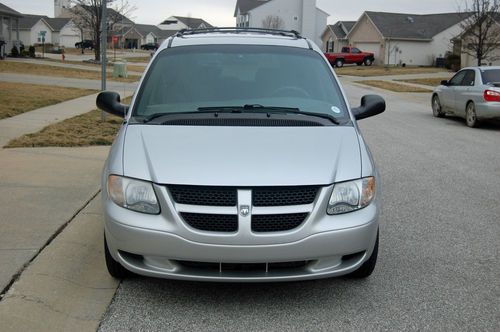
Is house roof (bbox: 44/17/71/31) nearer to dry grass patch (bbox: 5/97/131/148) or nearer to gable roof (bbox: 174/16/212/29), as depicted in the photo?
gable roof (bbox: 174/16/212/29)

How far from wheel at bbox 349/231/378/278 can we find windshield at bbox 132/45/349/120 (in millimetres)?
1121

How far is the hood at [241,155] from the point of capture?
3.58 meters

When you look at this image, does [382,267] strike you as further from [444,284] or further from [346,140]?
[346,140]

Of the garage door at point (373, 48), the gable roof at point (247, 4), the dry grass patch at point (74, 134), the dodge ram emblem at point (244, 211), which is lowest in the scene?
the dry grass patch at point (74, 134)

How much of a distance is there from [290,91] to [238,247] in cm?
188

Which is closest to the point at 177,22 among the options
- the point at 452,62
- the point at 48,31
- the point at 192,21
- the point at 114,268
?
the point at 192,21

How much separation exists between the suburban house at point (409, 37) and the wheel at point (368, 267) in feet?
185

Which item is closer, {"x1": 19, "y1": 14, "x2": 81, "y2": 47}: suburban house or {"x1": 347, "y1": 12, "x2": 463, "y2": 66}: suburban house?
{"x1": 347, "y1": 12, "x2": 463, "y2": 66}: suburban house

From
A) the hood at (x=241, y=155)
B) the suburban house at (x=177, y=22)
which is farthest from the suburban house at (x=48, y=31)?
the hood at (x=241, y=155)

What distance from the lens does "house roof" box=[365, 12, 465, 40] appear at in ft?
193

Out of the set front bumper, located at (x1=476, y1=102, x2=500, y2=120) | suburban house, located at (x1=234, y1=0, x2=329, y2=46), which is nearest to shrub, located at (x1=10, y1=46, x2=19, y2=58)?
front bumper, located at (x1=476, y1=102, x2=500, y2=120)

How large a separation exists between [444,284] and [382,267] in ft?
1.66

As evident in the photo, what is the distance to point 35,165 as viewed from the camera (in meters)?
7.84

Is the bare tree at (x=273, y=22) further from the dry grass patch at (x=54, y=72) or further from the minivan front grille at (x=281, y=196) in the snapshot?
the minivan front grille at (x=281, y=196)
